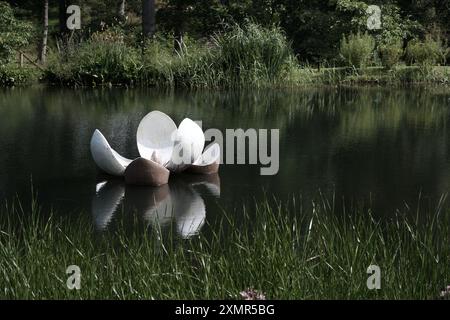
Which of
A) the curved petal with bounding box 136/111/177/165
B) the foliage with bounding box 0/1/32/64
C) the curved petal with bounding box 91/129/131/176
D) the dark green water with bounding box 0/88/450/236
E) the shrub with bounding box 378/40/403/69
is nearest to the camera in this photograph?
the dark green water with bounding box 0/88/450/236

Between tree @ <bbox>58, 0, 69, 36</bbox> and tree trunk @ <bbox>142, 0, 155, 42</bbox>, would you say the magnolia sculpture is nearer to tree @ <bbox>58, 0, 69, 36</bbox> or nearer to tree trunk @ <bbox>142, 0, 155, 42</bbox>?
tree trunk @ <bbox>142, 0, 155, 42</bbox>

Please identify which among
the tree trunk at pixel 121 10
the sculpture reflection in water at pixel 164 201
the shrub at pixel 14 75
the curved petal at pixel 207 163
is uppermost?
the tree trunk at pixel 121 10

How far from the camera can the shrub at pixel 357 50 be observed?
64.5 feet

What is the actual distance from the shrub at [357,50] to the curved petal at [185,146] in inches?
472

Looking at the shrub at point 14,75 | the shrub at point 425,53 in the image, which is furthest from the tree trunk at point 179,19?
the shrub at point 425,53

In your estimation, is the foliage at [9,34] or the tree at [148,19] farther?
the tree at [148,19]

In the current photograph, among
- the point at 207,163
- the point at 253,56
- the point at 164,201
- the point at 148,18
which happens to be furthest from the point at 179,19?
the point at 164,201

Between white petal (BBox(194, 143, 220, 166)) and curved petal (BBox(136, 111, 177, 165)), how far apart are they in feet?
1.10

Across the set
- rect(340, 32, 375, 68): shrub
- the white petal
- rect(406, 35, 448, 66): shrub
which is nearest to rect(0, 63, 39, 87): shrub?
rect(340, 32, 375, 68): shrub

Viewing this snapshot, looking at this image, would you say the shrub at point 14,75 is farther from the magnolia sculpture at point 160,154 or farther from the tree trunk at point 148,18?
the magnolia sculpture at point 160,154

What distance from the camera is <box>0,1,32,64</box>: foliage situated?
786 inches

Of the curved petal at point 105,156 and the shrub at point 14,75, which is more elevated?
the shrub at point 14,75

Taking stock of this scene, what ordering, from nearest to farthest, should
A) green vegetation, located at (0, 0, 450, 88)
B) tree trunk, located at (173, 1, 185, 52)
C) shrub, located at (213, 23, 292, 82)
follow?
shrub, located at (213, 23, 292, 82) < green vegetation, located at (0, 0, 450, 88) < tree trunk, located at (173, 1, 185, 52)

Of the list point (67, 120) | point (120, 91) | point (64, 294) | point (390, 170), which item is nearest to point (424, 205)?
point (390, 170)
